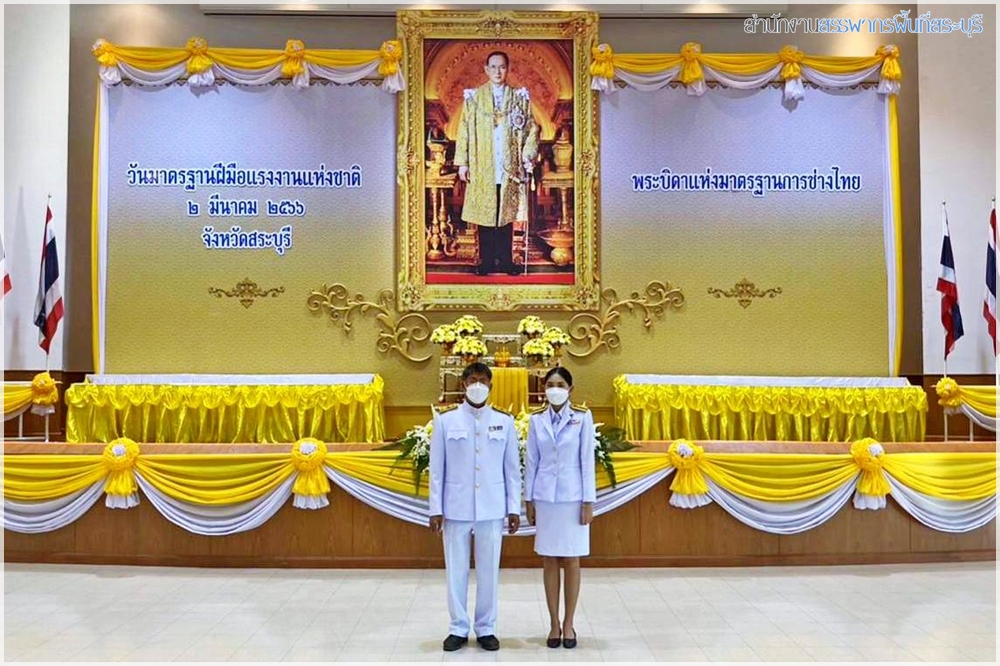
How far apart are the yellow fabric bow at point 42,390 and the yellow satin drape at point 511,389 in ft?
14.3

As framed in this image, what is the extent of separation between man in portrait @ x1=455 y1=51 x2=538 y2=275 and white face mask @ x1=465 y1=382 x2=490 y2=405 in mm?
5471

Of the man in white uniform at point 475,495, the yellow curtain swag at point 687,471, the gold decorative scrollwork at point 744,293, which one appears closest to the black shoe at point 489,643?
the man in white uniform at point 475,495

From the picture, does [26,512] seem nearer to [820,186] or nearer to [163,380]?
[163,380]

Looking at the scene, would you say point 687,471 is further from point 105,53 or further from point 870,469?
point 105,53

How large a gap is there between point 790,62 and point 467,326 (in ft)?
15.3

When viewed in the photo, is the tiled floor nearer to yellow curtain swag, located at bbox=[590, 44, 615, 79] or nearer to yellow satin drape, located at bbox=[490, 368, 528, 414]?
yellow satin drape, located at bbox=[490, 368, 528, 414]

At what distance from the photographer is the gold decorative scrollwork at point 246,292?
31.5 ft

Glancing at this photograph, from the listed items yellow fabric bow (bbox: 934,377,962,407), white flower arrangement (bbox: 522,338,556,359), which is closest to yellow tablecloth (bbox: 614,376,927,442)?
yellow fabric bow (bbox: 934,377,962,407)

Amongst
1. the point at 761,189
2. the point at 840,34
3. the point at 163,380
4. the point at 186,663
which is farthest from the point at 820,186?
the point at 186,663

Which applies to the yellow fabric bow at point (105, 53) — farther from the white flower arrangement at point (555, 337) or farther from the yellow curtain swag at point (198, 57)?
the white flower arrangement at point (555, 337)

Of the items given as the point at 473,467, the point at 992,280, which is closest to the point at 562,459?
the point at 473,467

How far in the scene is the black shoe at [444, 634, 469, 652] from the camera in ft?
13.5

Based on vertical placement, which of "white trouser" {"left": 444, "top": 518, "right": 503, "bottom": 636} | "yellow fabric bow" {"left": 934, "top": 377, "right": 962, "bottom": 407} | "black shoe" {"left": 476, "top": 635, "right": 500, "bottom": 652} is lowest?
"black shoe" {"left": 476, "top": 635, "right": 500, "bottom": 652}

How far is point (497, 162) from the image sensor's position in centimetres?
969
